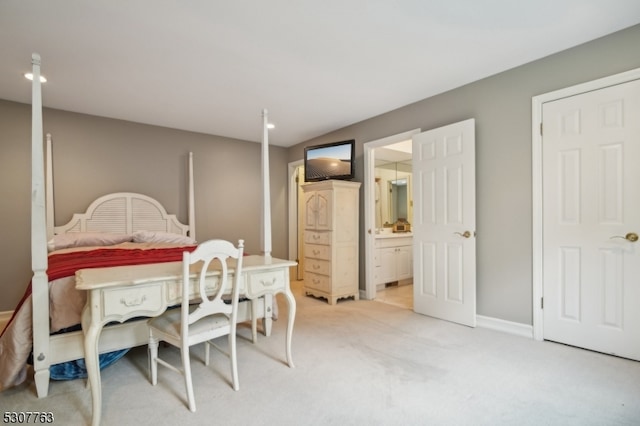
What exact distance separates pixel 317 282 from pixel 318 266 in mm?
214

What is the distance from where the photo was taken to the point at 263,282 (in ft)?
7.48

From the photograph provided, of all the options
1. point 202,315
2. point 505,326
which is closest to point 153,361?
point 202,315

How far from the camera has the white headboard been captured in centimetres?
387

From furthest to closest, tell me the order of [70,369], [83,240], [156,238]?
[156,238]
[83,240]
[70,369]

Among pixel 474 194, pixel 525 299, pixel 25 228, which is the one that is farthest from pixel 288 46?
pixel 25 228

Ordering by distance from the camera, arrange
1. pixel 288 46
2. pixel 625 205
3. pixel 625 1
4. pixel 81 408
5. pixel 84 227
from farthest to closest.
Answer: pixel 84 227 < pixel 288 46 < pixel 625 205 < pixel 625 1 < pixel 81 408

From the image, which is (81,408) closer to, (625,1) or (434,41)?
(434,41)

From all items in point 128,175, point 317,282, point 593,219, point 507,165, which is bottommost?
point 317,282

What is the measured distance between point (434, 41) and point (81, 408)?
132 inches

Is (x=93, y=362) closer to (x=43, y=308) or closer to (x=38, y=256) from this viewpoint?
(x=43, y=308)

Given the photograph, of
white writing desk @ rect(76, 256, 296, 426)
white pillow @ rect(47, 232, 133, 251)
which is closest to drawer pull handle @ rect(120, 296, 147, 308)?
white writing desk @ rect(76, 256, 296, 426)

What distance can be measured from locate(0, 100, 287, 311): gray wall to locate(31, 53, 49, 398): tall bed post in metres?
2.37

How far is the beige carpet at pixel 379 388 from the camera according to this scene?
1.70 metres

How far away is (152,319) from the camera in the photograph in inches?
81.7
